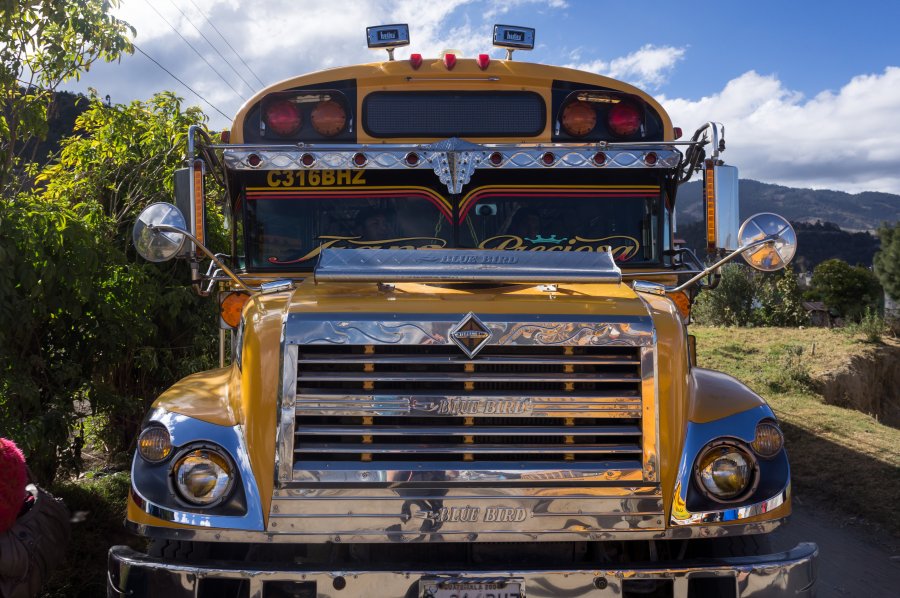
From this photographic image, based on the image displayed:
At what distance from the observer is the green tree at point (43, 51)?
5.01m

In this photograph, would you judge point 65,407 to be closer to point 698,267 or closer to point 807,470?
point 698,267

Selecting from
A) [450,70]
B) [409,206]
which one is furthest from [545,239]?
[450,70]

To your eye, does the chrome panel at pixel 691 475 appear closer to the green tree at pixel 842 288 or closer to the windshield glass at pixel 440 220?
the windshield glass at pixel 440 220

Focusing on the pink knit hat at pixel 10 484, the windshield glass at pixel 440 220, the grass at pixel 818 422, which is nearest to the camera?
the pink knit hat at pixel 10 484

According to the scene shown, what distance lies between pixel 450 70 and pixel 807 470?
5384 millimetres

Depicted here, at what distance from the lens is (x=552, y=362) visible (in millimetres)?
3105

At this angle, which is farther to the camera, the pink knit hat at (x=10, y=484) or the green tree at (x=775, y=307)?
the green tree at (x=775, y=307)

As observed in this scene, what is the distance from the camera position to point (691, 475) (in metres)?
3.09

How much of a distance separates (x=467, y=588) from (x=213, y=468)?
3.39 ft

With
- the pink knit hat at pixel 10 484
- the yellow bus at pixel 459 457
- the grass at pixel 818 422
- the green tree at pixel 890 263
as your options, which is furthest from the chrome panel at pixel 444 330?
the green tree at pixel 890 263

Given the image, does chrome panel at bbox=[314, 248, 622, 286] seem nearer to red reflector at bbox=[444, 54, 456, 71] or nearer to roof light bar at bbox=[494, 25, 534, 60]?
red reflector at bbox=[444, 54, 456, 71]

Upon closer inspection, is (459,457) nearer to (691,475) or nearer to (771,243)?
(691,475)

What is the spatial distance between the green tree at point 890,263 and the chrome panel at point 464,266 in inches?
2228

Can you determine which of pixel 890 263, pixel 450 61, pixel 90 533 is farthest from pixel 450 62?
pixel 890 263
